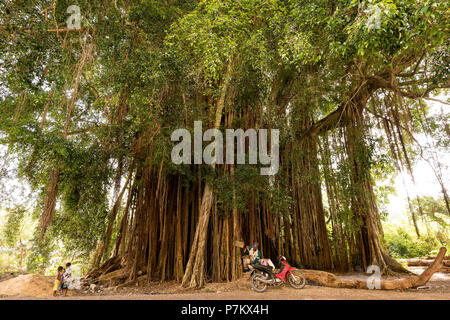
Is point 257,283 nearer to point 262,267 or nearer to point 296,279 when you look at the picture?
point 262,267

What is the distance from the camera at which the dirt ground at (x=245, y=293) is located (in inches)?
115

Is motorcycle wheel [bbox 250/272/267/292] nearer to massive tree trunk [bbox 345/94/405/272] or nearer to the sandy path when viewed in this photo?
the sandy path

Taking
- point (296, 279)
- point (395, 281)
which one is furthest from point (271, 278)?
point (395, 281)

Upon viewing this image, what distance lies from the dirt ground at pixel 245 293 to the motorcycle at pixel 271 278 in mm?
91

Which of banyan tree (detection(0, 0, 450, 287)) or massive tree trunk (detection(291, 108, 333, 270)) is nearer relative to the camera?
banyan tree (detection(0, 0, 450, 287))

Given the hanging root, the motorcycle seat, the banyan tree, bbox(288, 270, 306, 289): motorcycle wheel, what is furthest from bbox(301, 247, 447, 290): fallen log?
the hanging root

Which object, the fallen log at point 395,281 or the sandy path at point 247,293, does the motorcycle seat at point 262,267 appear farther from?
the fallen log at point 395,281

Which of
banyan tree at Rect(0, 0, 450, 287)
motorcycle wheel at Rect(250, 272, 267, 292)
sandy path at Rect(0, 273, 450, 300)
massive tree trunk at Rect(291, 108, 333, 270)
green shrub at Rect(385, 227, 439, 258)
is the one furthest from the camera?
green shrub at Rect(385, 227, 439, 258)

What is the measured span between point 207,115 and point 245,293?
3.04 metres

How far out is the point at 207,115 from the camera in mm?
4598

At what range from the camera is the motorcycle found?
11.5 feet

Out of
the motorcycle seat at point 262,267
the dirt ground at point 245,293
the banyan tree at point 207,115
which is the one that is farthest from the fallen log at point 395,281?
the banyan tree at point 207,115

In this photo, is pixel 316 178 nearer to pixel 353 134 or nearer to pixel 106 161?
pixel 353 134

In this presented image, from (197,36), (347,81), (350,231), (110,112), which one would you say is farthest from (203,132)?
(350,231)
